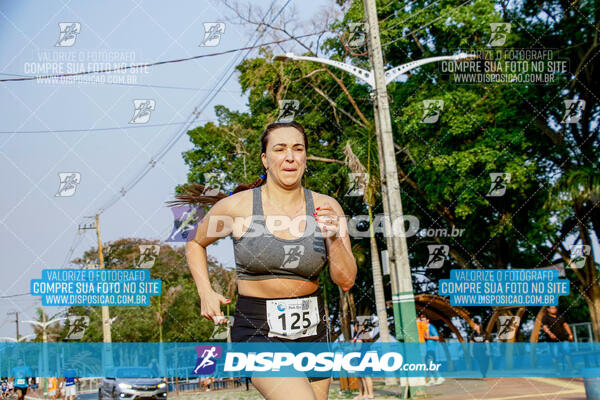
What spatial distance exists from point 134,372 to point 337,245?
17.3 meters

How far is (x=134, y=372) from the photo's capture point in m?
19.7

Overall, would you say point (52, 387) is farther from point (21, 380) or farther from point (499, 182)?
point (499, 182)

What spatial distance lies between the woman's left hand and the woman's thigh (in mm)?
841

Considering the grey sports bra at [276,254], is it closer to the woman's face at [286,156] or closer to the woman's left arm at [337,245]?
the woman's left arm at [337,245]

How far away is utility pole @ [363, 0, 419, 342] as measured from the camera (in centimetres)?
1232

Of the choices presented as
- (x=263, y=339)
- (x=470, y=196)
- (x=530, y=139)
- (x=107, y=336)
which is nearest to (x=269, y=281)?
(x=263, y=339)

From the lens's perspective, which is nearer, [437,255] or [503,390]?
[503,390]

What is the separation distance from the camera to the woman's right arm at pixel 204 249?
3910 mm

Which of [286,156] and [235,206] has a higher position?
[286,156]

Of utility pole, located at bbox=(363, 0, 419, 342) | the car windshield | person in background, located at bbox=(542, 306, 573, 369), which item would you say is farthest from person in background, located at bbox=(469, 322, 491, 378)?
the car windshield

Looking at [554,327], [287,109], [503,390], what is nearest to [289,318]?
[503,390]

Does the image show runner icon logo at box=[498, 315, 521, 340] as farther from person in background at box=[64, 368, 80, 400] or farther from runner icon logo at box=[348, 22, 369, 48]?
person in background at box=[64, 368, 80, 400]

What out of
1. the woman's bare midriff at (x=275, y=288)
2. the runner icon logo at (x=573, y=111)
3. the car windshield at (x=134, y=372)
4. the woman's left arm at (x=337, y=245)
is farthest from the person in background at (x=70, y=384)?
the woman's left arm at (x=337, y=245)

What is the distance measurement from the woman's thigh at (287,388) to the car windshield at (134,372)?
55.0ft
